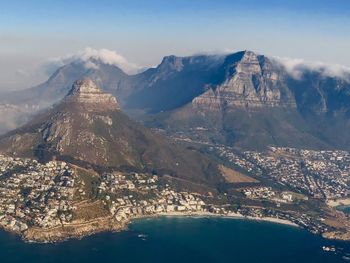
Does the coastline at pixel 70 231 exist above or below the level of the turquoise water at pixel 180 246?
above

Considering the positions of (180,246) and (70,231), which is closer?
(180,246)

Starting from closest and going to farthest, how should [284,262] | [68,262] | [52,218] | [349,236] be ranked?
[68,262]
[284,262]
[52,218]
[349,236]

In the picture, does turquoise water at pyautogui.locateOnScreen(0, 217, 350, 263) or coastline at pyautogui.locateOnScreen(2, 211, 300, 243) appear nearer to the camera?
turquoise water at pyautogui.locateOnScreen(0, 217, 350, 263)

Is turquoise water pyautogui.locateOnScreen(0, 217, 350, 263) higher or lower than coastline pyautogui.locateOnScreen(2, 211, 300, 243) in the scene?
lower

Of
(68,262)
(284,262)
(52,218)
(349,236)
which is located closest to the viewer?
(68,262)

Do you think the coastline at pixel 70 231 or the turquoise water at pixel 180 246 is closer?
the turquoise water at pixel 180 246

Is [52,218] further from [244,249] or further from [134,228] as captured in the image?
[244,249]

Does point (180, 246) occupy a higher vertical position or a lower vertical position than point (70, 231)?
lower

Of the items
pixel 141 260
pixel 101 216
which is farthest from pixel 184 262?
pixel 101 216
